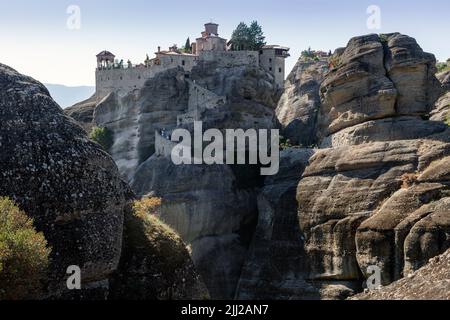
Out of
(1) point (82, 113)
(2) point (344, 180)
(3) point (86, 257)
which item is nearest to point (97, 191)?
(3) point (86, 257)

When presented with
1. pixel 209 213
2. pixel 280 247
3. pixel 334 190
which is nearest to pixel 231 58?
pixel 209 213

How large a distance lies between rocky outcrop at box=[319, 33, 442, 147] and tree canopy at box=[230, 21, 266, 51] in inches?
993

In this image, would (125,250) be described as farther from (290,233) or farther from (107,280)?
(290,233)

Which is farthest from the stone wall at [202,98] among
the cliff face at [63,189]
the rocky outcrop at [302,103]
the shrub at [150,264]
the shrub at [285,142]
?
the cliff face at [63,189]

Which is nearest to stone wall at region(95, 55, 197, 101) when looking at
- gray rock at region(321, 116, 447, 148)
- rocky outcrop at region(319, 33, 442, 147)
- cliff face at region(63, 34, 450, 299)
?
cliff face at region(63, 34, 450, 299)

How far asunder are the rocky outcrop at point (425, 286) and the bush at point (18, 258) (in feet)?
23.4

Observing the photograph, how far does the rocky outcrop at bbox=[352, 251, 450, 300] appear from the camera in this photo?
13109 mm

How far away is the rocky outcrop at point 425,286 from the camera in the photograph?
13.1 metres

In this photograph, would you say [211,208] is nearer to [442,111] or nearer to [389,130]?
[389,130]

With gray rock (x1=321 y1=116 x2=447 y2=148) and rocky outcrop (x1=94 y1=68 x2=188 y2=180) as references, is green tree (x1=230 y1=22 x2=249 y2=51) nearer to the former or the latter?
rocky outcrop (x1=94 y1=68 x2=188 y2=180)

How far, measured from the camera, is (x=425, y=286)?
13.8 metres

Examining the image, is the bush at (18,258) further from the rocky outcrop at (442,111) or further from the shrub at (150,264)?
the rocky outcrop at (442,111)

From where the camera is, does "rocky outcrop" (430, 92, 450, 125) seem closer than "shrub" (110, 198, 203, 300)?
No

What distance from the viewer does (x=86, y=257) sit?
1407 cm
